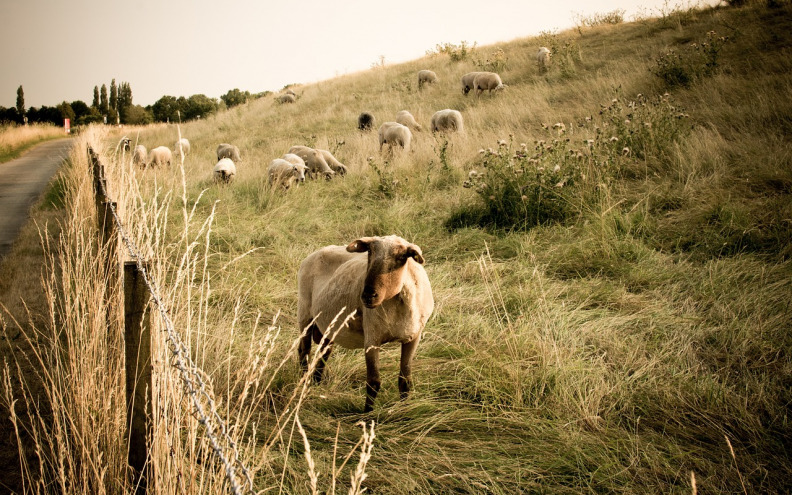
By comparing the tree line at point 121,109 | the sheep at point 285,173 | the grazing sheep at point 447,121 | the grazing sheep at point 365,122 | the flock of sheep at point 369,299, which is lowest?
the flock of sheep at point 369,299

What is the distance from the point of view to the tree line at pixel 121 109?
45.0 metres

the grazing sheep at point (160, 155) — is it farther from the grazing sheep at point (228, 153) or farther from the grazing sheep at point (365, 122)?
the grazing sheep at point (365, 122)

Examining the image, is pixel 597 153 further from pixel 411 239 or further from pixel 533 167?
pixel 411 239

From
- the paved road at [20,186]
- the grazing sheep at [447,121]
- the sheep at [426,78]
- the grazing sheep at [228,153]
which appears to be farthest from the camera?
the sheep at [426,78]

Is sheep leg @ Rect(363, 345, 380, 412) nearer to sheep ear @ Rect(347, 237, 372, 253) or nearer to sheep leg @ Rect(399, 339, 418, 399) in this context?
sheep leg @ Rect(399, 339, 418, 399)

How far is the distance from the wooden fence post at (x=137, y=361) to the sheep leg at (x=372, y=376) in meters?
1.31

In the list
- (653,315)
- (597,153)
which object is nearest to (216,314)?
(653,315)

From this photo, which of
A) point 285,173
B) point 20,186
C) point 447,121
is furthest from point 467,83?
point 20,186

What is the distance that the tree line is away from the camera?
148 ft

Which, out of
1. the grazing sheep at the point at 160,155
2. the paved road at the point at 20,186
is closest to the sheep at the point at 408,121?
the grazing sheep at the point at 160,155

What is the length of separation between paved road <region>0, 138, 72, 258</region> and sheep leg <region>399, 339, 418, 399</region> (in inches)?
275

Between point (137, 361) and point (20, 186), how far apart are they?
14.6 metres

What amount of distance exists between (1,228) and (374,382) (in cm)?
912

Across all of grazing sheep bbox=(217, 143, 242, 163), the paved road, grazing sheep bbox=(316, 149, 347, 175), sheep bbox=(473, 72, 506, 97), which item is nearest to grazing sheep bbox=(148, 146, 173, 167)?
grazing sheep bbox=(217, 143, 242, 163)
